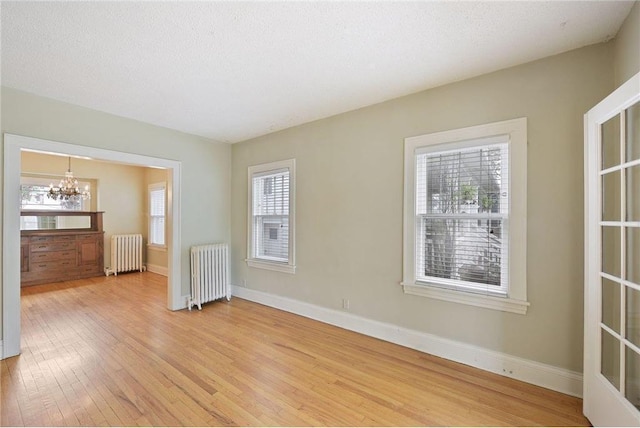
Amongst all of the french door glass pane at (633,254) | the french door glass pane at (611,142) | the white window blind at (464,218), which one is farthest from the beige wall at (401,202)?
the french door glass pane at (633,254)

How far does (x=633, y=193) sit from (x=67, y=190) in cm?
804

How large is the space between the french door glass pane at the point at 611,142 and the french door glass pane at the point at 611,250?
16.5 inches

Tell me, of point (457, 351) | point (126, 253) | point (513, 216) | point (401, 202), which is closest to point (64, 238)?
point (126, 253)

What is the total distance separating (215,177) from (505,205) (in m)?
4.08

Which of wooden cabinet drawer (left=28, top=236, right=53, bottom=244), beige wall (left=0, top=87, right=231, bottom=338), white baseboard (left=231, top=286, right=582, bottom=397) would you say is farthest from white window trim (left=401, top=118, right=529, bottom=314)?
wooden cabinet drawer (left=28, top=236, right=53, bottom=244)

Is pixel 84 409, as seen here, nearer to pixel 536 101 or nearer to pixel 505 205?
pixel 505 205

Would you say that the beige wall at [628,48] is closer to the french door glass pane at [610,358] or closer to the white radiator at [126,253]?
the french door glass pane at [610,358]

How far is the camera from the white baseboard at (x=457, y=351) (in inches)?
84.2

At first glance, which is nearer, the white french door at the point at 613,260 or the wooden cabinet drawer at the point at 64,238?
the white french door at the point at 613,260

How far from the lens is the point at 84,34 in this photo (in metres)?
1.90

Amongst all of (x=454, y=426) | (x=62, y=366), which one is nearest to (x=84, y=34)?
(x=62, y=366)

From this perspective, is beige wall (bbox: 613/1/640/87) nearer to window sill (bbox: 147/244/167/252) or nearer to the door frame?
the door frame

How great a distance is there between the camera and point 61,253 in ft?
18.7

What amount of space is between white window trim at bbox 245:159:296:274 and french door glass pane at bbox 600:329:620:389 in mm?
3057
